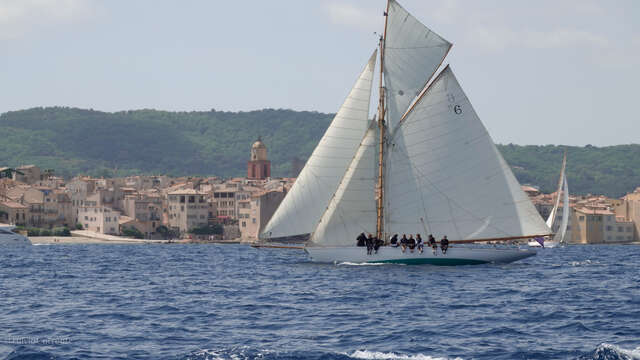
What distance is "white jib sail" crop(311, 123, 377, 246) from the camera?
5850cm

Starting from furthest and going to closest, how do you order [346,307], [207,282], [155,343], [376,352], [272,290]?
[207,282] → [272,290] → [346,307] → [155,343] → [376,352]

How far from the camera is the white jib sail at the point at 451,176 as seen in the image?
189ft

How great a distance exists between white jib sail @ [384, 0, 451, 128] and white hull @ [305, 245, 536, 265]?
7344mm

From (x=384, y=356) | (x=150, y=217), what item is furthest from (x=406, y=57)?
(x=150, y=217)

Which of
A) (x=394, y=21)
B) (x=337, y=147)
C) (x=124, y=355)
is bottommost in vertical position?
(x=124, y=355)

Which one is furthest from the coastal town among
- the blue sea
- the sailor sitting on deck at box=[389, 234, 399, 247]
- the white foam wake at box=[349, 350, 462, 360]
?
Answer: the white foam wake at box=[349, 350, 462, 360]

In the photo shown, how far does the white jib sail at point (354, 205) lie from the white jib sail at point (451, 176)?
116 cm

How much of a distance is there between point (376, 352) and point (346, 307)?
11.1m

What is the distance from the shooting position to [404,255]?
195 feet

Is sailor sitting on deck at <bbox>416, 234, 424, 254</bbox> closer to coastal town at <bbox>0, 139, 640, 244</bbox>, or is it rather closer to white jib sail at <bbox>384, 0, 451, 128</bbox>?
white jib sail at <bbox>384, 0, 451, 128</bbox>

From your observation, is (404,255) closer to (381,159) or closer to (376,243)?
(376,243)

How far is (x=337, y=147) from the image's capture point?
5866 cm

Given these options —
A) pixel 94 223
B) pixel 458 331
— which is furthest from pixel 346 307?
pixel 94 223

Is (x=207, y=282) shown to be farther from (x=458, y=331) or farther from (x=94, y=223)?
(x=94, y=223)
